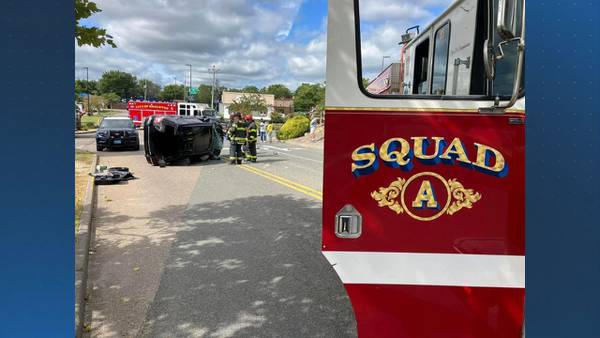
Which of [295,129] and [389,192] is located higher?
[295,129]

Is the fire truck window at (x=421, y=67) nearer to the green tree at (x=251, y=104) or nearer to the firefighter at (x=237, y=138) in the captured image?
the firefighter at (x=237, y=138)

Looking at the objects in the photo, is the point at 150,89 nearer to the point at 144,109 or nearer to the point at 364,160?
the point at 144,109

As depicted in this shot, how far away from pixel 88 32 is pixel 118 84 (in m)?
117

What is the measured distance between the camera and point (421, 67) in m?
3.63

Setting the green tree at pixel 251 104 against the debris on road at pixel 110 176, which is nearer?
the debris on road at pixel 110 176

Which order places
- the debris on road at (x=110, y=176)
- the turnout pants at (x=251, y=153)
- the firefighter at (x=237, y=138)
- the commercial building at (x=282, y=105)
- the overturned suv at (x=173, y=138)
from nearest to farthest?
the debris on road at (x=110, y=176) < the overturned suv at (x=173, y=138) < the firefighter at (x=237, y=138) < the turnout pants at (x=251, y=153) < the commercial building at (x=282, y=105)

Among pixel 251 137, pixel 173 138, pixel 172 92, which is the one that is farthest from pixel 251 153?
pixel 172 92

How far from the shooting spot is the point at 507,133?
2031 mm

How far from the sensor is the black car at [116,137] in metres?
19.2

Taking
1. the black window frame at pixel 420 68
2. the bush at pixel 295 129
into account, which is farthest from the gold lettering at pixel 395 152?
the bush at pixel 295 129

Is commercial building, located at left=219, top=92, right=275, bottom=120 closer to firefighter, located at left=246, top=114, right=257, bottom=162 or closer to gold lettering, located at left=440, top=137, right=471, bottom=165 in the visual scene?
firefighter, located at left=246, top=114, right=257, bottom=162

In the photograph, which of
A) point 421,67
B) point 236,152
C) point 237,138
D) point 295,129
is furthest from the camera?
point 295,129

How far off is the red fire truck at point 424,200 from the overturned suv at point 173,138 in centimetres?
1207

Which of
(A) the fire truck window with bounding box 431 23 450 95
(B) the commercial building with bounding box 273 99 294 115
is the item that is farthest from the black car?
(B) the commercial building with bounding box 273 99 294 115
